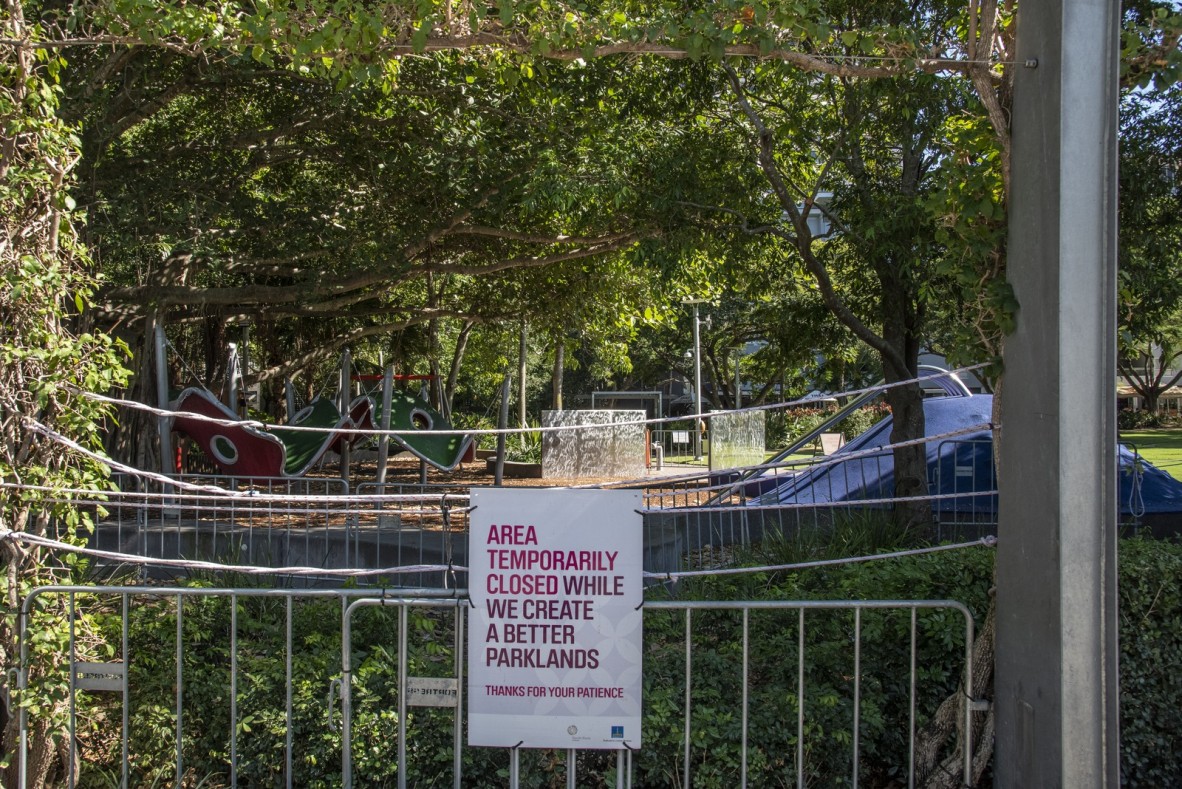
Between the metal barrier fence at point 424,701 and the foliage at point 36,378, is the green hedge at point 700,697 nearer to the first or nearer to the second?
the metal barrier fence at point 424,701

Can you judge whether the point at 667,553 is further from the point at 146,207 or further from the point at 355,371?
the point at 355,371

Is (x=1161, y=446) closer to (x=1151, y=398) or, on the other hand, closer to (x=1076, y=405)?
(x=1151, y=398)

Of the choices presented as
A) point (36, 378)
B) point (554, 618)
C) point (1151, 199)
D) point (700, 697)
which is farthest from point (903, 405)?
point (36, 378)

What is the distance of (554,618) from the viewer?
4254mm

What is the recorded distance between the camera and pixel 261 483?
13.0m

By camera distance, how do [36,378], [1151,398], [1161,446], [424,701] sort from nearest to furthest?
[424,701] → [36,378] → [1161,446] → [1151,398]

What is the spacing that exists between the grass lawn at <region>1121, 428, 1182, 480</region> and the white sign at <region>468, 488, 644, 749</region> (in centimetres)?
1832

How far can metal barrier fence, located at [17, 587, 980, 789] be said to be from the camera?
14.6ft

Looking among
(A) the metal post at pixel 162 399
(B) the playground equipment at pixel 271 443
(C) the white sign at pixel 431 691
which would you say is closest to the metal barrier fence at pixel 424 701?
(C) the white sign at pixel 431 691

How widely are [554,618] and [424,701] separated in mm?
725

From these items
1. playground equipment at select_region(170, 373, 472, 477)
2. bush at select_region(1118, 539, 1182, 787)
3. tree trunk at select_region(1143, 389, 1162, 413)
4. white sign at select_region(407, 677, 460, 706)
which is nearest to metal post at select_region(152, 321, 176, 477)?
playground equipment at select_region(170, 373, 472, 477)

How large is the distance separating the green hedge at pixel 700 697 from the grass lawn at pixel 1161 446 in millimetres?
16853

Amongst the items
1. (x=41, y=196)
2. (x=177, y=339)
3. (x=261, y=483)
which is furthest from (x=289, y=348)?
(x=41, y=196)

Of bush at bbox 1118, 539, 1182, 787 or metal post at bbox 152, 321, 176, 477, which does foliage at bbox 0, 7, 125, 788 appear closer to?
bush at bbox 1118, 539, 1182, 787
